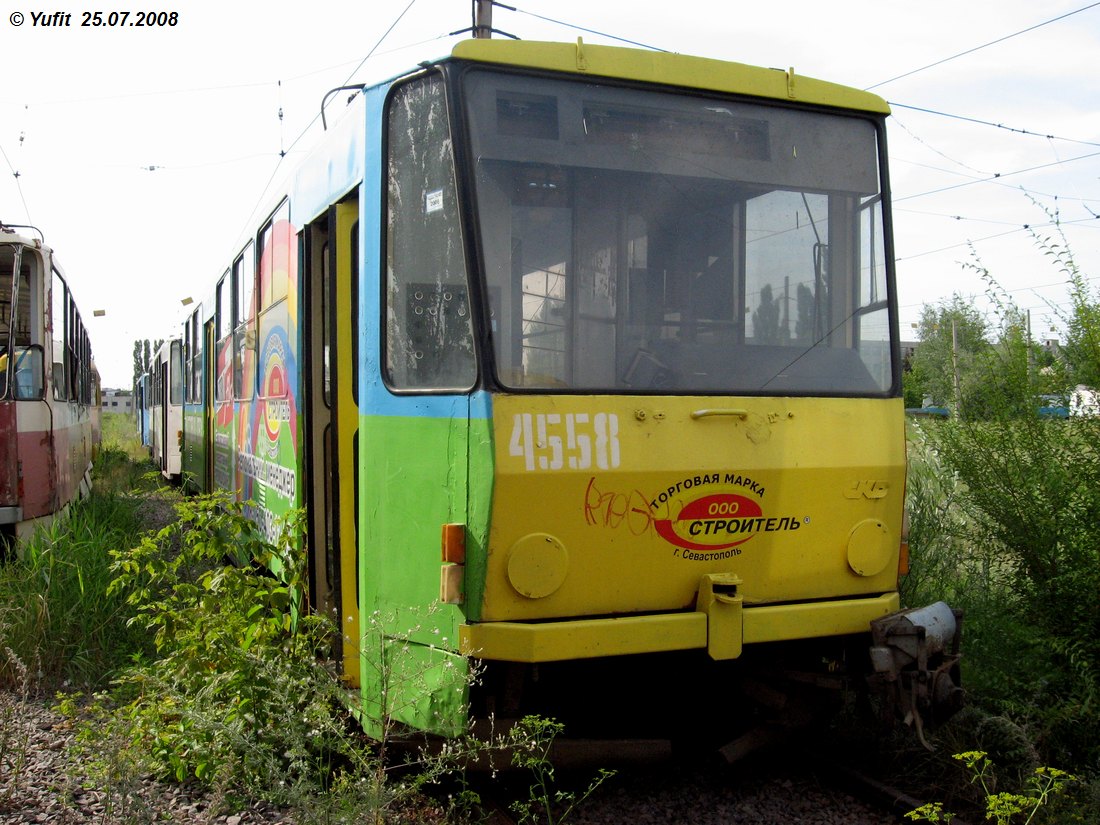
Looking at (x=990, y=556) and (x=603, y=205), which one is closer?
(x=603, y=205)

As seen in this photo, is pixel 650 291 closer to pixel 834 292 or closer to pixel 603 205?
pixel 603 205

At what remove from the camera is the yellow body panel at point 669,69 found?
13.2 ft

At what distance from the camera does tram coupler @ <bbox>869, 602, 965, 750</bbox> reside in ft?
14.0

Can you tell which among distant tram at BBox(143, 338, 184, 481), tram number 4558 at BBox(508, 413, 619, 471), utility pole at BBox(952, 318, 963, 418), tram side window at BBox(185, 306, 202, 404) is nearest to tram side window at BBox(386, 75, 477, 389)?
tram number 4558 at BBox(508, 413, 619, 471)

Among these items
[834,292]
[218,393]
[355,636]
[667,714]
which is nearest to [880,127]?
[834,292]

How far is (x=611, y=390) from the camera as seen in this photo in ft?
13.4

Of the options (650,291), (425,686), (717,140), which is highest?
(717,140)

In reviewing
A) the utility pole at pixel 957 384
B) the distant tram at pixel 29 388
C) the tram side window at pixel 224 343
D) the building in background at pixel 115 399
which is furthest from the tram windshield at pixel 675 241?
the building in background at pixel 115 399

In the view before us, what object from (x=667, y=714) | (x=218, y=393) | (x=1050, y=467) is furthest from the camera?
(x=218, y=393)

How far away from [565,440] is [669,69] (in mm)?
1645

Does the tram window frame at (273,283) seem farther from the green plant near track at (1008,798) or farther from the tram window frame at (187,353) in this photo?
the tram window frame at (187,353)

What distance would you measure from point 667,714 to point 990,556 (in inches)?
85.4

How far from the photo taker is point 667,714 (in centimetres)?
A: 509

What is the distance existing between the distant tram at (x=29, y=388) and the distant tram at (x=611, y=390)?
14.5 ft
